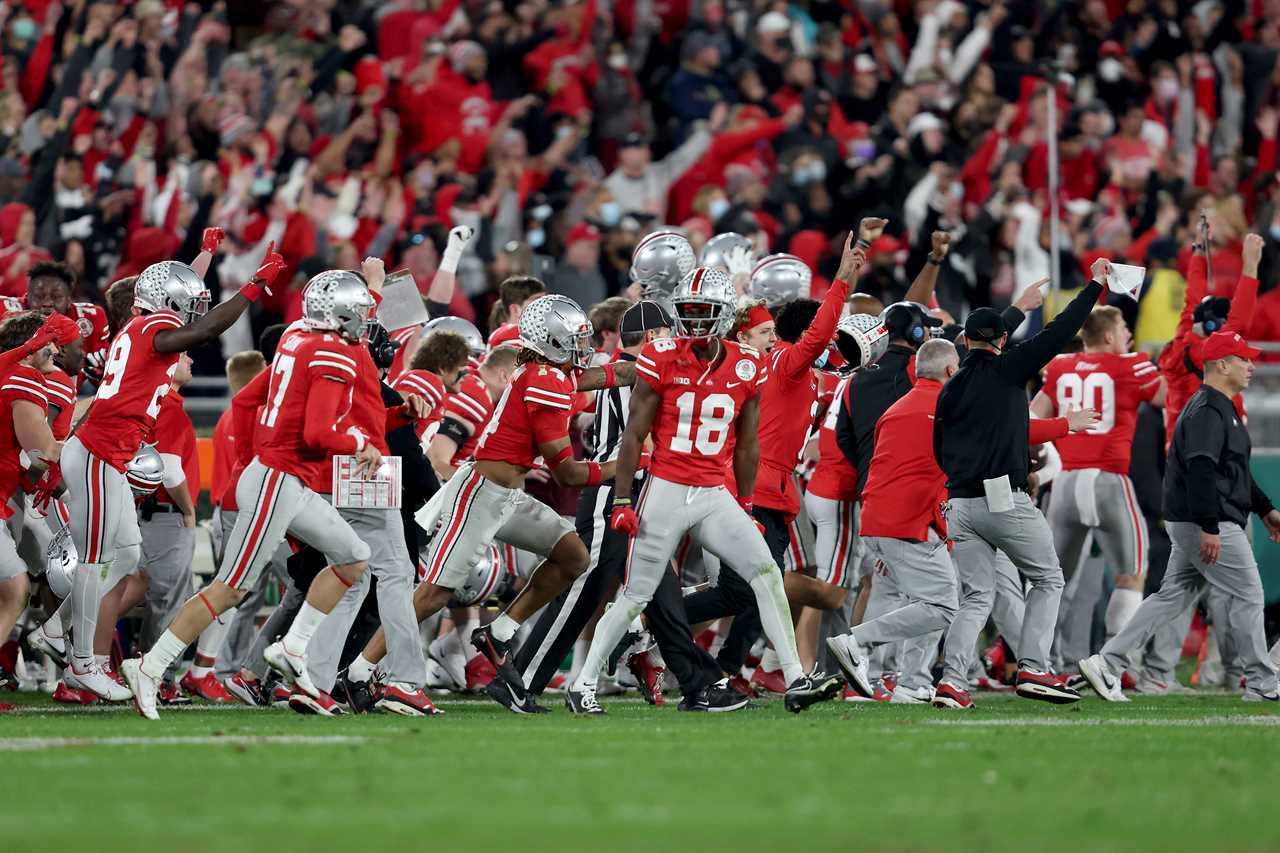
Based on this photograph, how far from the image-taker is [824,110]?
65.0 ft

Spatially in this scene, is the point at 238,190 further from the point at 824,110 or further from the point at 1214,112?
the point at 1214,112

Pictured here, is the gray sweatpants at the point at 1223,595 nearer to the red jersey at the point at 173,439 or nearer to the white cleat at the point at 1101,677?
the white cleat at the point at 1101,677

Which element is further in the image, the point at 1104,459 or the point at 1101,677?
the point at 1104,459

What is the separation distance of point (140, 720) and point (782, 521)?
344 centimetres

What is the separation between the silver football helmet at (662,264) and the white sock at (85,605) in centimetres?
357

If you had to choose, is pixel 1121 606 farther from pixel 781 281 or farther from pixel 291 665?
pixel 291 665

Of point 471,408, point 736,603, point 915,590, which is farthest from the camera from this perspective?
point 471,408

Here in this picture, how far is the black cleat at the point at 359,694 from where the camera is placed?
→ 975cm

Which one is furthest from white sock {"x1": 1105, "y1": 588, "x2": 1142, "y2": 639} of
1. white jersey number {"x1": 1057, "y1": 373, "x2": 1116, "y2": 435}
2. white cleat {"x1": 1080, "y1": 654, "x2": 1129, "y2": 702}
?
white cleat {"x1": 1080, "y1": 654, "x2": 1129, "y2": 702}

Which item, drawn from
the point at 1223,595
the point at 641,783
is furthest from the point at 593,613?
the point at 641,783

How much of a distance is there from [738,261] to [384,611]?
173 inches

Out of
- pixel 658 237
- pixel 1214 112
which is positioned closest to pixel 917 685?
pixel 658 237

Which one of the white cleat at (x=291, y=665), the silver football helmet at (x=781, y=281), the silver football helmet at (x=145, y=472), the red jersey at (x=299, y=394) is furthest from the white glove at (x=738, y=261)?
the white cleat at (x=291, y=665)

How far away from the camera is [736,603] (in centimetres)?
1057
